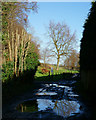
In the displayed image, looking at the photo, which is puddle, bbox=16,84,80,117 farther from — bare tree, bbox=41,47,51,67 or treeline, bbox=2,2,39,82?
bare tree, bbox=41,47,51,67

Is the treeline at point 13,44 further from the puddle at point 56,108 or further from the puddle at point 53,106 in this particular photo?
the puddle at point 56,108

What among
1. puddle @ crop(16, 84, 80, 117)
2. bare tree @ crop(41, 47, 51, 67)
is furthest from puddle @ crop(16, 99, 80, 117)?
bare tree @ crop(41, 47, 51, 67)

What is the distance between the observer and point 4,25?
11.9 metres

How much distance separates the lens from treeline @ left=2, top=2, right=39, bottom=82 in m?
12.0

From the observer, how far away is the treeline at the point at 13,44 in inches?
471

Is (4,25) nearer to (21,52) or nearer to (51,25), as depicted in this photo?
(21,52)

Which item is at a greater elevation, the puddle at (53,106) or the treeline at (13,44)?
the treeline at (13,44)

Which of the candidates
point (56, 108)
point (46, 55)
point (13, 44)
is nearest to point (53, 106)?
point (56, 108)

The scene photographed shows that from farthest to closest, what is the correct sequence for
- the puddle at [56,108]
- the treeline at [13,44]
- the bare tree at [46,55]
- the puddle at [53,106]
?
the bare tree at [46,55] → the treeline at [13,44] → the puddle at [53,106] → the puddle at [56,108]

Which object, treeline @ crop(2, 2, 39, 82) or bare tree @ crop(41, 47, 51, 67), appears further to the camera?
bare tree @ crop(41, 47, 51, 67)

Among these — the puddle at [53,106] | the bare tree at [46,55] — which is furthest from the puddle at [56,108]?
the bare tree at [46,55]

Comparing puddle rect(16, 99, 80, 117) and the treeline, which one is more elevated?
the treeline

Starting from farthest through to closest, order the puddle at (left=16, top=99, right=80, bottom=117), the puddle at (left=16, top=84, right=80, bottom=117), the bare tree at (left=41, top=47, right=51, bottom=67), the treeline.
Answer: the bare tree at (left=41, top=47, right=51, bottom=67) → the treeline → the puddle at (left=16, top=84, right=80, bottom=117) → the puddle at (left=16, top=99, right=80, bottom=117)

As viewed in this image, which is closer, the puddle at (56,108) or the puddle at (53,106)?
the puddle at (56,108)
